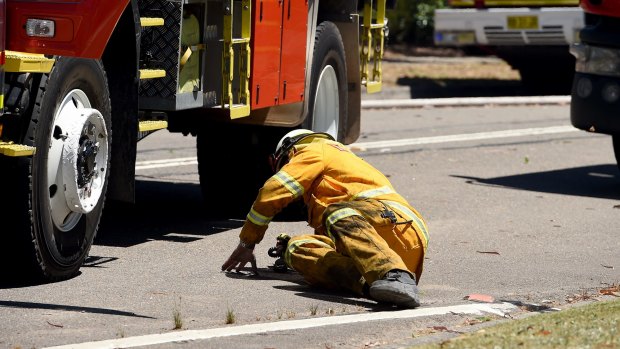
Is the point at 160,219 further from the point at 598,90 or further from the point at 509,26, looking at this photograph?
the point at 509,26

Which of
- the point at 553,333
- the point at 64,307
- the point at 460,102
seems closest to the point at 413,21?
the point at 460,102

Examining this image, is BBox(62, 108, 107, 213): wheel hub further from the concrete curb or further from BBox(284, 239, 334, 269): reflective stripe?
the concrete curb

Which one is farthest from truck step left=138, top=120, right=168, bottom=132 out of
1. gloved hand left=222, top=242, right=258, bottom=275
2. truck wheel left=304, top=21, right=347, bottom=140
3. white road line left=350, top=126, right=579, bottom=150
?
white road line left=350, top=126, right=579, bottom=150

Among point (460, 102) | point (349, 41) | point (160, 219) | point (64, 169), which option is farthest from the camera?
point (460, 102)

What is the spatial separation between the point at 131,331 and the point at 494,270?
2.55 meters

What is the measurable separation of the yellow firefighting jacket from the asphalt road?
13.4 inches

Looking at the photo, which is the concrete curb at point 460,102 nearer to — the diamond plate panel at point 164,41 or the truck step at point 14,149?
the diamond plate panel at point 164,41

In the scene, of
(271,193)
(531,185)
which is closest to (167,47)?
(271,193)

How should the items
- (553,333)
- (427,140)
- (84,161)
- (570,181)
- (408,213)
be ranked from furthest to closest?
(427,140)
(570,181)
(408,213)
(84,161)
(553,333)

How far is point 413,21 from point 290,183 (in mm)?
18927

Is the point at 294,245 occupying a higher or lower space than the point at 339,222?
lower

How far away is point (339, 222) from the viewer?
6.73m

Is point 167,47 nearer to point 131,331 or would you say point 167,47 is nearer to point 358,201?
point 358,201

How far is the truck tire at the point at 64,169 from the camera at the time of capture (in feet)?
20.6
